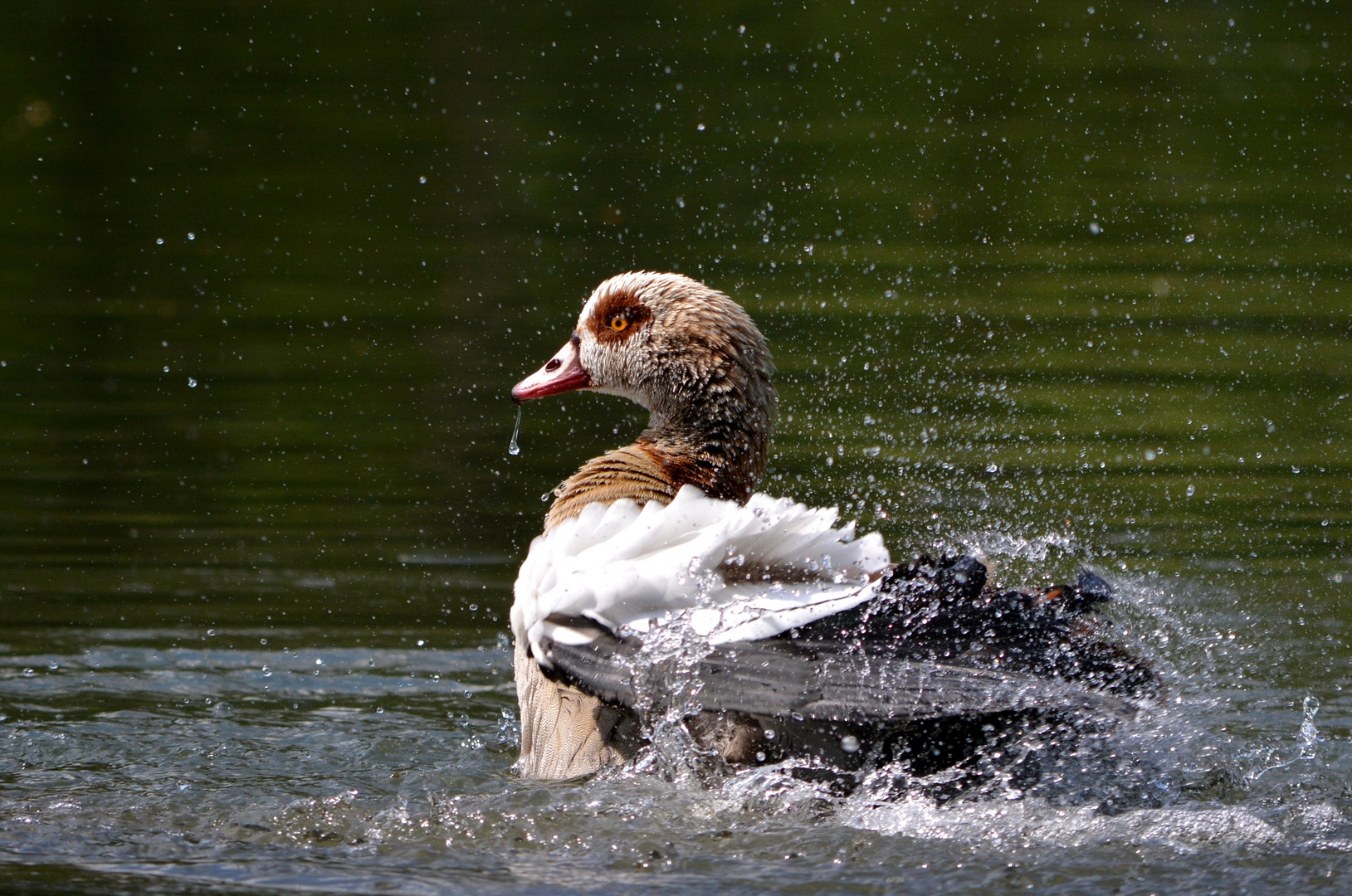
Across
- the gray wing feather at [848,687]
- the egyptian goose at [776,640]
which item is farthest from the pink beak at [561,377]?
the gray wing feather at [848,687]

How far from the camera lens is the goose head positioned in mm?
4992

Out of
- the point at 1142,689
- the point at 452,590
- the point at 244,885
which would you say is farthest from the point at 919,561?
the point at 452,590

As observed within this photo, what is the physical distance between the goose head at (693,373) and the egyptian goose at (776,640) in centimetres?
33

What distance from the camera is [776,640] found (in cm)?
401

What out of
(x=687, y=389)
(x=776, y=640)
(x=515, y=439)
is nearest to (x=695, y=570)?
(x=776, y=640)

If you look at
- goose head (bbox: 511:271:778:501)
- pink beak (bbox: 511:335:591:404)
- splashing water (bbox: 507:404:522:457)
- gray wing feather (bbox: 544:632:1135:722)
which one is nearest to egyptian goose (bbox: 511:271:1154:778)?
gray wing feather (bbox: 544:632:1135:722)

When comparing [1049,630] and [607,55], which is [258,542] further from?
[607,55]

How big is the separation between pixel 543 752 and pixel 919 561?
1.27 metres

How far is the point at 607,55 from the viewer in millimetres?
16188

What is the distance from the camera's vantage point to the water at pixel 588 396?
159 inches

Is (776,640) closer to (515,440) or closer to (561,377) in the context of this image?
(561,377)

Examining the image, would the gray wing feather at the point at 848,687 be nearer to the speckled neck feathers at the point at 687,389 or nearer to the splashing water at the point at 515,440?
the speckled neck feathers at the point at 687,389

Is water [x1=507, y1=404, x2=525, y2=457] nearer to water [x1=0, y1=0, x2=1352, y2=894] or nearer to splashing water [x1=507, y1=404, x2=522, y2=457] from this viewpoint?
splashing water [x1=507, y1=404, x2=522, y2=457]

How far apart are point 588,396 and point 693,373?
4.29 m
